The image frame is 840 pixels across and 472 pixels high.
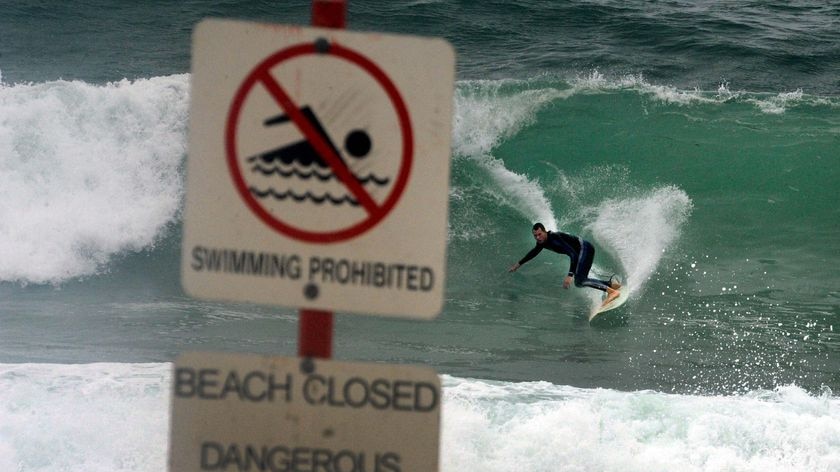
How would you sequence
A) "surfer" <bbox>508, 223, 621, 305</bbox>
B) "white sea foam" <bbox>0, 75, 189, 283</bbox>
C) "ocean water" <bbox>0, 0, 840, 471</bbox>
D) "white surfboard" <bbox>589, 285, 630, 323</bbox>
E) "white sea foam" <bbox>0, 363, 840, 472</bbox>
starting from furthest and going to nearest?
1. "white sea foam" <bbox>0, 75, 189, 283</bbox>
2. "surfer" <bbox>508, 223, 621, 305</bbox>
3. "white surfboard" <bbox>589, 285, 630, 323</bbox>
4. "ocean water" <bbox>0, 0, 840, 471</bbox>
5. "white sea foam" <bbox>0, 363, 840, 472</bbox>

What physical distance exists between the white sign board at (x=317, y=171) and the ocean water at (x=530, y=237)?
3.73 metres

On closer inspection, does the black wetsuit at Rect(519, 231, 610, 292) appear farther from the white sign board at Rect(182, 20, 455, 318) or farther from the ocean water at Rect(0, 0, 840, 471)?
the white sign board at Rect(182, 20, 455, 318)

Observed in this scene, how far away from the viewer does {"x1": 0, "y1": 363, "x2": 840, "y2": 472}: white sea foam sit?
533 cm

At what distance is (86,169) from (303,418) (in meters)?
13.0

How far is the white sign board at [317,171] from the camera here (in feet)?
5.83

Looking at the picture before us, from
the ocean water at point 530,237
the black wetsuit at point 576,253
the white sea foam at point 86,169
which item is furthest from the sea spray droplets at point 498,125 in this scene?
the white sea foam at point 86,169

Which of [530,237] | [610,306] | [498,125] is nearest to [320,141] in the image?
[610,306]

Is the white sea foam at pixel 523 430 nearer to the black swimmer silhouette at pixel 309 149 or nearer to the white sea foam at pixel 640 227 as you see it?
the black swimmer silhouette at pixel 309 149

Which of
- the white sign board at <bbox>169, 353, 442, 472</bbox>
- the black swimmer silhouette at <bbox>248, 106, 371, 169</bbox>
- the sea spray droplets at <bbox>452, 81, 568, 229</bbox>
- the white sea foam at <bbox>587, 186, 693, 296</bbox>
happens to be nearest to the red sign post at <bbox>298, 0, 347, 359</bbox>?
the white sign board at <bbox>169, 353, 442, 472</bbox>

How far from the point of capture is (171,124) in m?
14.5

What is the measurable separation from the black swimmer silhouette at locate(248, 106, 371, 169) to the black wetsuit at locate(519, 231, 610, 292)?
889 centimetres

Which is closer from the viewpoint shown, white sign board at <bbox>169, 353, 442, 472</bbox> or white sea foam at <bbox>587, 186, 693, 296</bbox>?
white sign board at <bbox>169, 353, 442, 472</bbox>

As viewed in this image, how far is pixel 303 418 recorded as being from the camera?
1.79 meters

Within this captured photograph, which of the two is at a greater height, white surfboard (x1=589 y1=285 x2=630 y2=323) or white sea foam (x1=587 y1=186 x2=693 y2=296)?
white sea foam (x1=587 y1=186 x2=693 y2=296)
